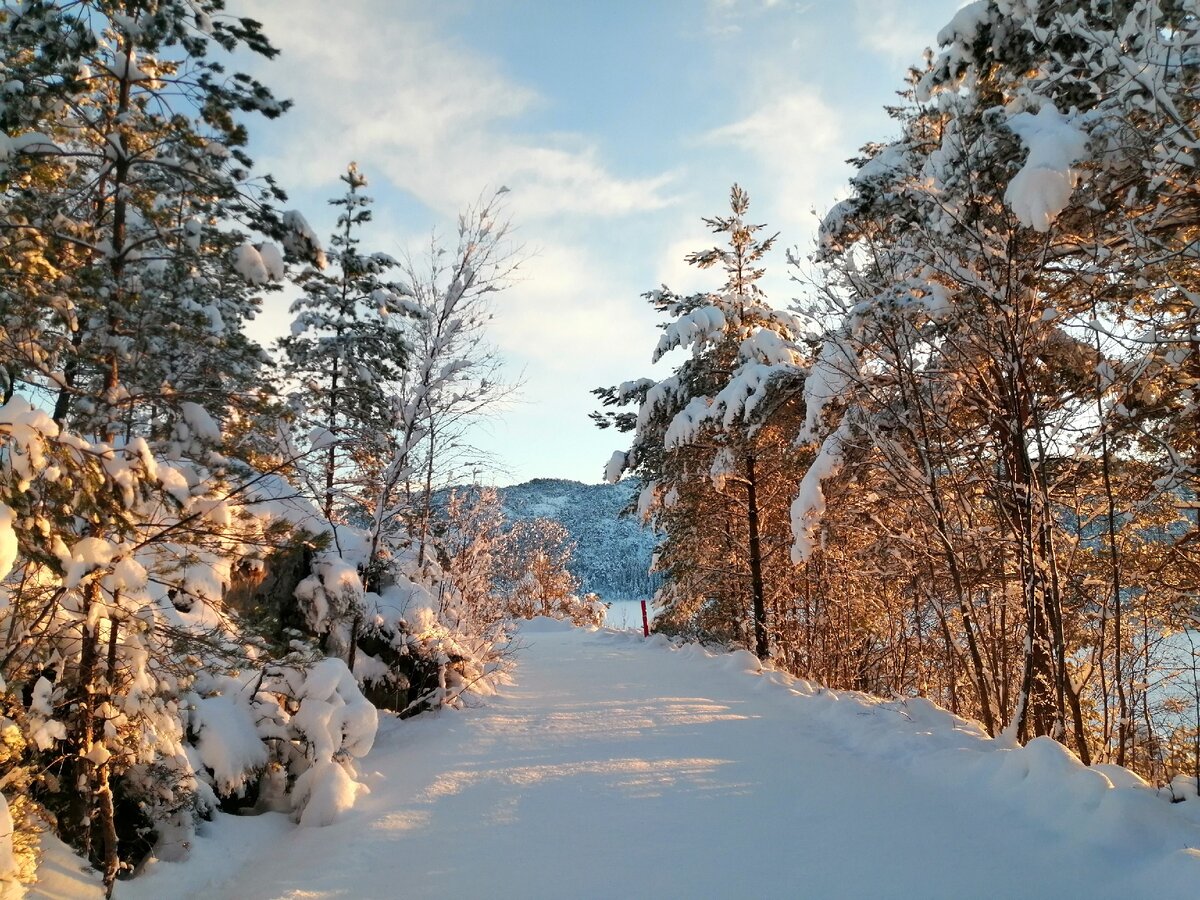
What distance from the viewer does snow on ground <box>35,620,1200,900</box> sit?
3.27 m

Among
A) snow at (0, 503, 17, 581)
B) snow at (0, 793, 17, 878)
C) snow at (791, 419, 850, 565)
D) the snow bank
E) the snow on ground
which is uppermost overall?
snow at (791, 419, 850, 565)

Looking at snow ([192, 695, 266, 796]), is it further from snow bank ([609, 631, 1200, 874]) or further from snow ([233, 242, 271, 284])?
snow bank ([609, 631, 1200, 874])

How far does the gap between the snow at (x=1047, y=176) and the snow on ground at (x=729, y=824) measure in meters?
3.22

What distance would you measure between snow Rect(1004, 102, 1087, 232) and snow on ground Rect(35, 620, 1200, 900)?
3221 millimetres

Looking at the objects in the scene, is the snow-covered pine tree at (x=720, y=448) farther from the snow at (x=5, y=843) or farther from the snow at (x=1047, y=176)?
the snow at (x=5, y=843)

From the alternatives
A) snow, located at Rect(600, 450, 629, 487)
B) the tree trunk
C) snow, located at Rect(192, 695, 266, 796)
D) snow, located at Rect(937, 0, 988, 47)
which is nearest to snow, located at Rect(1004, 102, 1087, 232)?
snow, located at Rect(937, 0, 988, 47)

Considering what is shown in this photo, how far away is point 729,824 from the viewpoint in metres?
4.07

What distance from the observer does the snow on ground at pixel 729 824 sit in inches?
129

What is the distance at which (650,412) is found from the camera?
1169 centimetres

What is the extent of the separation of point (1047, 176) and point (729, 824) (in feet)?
14.1

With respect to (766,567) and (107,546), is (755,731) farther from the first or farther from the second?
(766,567)

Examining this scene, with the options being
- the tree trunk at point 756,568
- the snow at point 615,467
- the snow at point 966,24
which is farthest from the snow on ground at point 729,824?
the snow at point 615,467

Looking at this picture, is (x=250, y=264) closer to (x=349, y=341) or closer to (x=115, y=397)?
(x=115, y=397)

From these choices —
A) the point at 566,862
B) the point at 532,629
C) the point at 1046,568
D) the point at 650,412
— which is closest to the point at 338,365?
the point at 650,412
